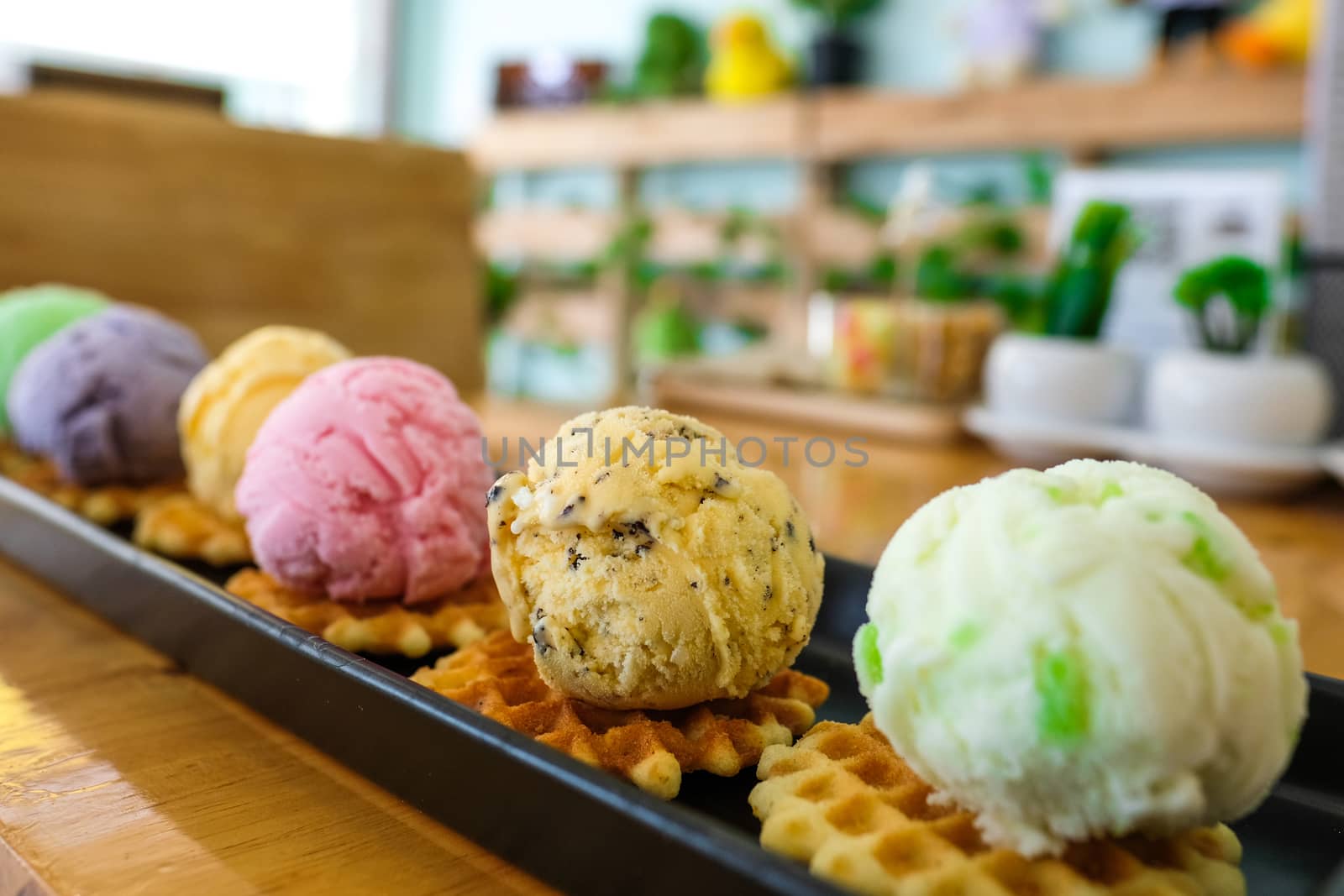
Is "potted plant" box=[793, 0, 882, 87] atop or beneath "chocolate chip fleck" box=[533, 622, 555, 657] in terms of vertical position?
atop

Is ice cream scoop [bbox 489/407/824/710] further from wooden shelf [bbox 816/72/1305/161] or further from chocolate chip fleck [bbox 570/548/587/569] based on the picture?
wooden shelf [bbox 816/72/1305/161]

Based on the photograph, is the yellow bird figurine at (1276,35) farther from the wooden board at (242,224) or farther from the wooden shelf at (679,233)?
the wooden board at (242,224)

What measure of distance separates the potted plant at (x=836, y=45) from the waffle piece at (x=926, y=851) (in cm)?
389

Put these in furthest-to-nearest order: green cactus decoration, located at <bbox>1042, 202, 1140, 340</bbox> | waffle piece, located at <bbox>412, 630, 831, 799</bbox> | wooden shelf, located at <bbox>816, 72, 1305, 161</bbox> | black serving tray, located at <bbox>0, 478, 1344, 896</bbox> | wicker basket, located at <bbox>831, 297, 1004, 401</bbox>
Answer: wooden shelf, located at <bbox>816, 72, 1305, 161</bbox>
wicker basket, located at <bbox>831, 297, 1004, 401</bbox>
green cactus decoration, located at <bbox>1042, 202, 1140, 340</bbox>
waffle piece, located at <bbox>412, 630, 831, 799</bbox>
black serving tray, located at <bbox>0, 478, 1344, 896</bbox>

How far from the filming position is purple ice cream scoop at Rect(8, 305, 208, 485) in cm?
118

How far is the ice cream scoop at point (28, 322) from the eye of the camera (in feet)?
4.51

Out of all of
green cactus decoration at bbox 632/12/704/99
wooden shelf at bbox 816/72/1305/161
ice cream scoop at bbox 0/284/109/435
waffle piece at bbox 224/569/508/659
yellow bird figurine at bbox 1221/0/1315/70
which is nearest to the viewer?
waffle piece at bbox 224/569/508/659

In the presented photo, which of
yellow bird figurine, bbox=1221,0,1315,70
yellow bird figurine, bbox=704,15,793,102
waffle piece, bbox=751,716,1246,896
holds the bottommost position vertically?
waffle piece, bbox=751,716,1246,896

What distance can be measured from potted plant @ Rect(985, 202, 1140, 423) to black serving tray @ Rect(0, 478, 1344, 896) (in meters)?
0.98

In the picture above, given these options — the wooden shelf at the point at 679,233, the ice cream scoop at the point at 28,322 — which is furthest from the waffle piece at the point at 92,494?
the wooden shelf at the point at 679,233

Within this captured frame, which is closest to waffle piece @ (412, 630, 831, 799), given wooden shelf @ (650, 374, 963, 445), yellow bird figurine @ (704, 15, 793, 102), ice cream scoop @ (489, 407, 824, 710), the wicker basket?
ice cream scoop @ (489, 407, 824, 710)

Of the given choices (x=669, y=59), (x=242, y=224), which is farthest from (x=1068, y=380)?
(x=669, y=59)

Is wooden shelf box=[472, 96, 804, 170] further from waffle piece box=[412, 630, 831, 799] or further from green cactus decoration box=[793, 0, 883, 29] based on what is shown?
waffle piece box=[412, 630, 831, 799]

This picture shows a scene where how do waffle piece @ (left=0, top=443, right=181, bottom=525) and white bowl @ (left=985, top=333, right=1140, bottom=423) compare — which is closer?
waffle piece @ (left=0, top=443, right=181, bottom=525)
